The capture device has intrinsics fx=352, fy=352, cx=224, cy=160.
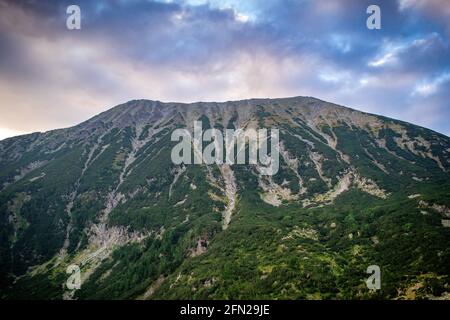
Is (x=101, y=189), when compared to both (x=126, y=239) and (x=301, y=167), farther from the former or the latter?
(x=301, y=167)

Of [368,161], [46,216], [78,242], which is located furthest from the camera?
[368,161]

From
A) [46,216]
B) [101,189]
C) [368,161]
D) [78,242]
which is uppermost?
[368,161]

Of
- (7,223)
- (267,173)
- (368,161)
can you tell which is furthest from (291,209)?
(7,223)

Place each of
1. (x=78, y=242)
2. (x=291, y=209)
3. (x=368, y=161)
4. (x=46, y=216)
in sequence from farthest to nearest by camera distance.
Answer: (x=368, y=161)
(x=46, y=216)
(x=78, y=242)
(x=291, y=209)

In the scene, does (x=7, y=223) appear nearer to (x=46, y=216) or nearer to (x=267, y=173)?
(x=46, y=216)

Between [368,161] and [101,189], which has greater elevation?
[368,161]
